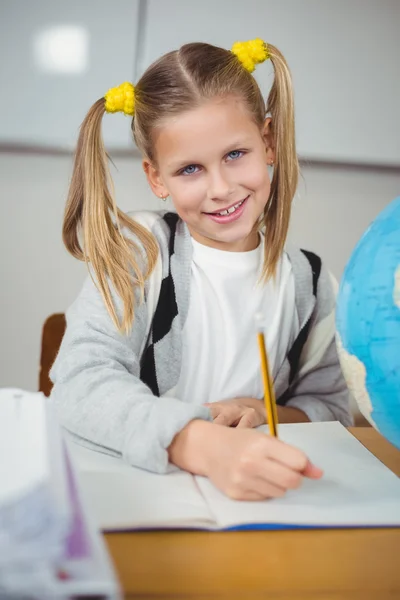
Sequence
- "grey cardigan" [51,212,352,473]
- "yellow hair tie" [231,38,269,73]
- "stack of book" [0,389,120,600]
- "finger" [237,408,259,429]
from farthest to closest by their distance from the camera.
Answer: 1. "yellow hair tie" [231,38,269,73]
2. "finger" [237,408,259,429]
3. "grey cardigan" [51,212,352,473]
4. "stack of book" [0,389,120,600]

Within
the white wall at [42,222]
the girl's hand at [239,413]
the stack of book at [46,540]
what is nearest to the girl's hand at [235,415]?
the girl's hand at [239,413]

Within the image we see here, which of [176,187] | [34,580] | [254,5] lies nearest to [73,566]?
[34,580]

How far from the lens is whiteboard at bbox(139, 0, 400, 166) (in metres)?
1.81

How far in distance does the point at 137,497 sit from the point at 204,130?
52 centimetres

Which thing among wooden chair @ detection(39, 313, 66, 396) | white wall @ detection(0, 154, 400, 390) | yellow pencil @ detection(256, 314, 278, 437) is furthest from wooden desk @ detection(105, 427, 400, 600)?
white wall @ detection(0, 154, 400, 390)

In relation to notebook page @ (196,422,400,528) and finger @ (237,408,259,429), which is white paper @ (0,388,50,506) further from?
finger @ (237,408,259,429)

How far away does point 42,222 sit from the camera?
194 centimetres

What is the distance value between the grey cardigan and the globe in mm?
163

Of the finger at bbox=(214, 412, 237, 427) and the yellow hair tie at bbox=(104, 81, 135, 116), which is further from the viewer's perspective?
the yellow hair tie at bbox=(104, 81, 135, 116)

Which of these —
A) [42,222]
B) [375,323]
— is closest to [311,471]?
[375,323]

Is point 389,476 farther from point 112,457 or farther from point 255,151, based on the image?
point 255,151

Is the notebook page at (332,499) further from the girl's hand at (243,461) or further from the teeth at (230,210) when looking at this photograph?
the teeth at (230,210)

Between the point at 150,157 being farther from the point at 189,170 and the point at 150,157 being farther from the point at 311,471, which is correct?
the point at 311,471

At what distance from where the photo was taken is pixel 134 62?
1813mm
